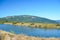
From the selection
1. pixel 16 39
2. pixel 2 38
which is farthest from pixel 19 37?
pixel 2 38

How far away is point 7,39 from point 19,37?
0.46 metres

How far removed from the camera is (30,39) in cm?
739

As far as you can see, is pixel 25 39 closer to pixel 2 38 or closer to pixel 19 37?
pixel 19 37

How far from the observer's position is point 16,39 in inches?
277

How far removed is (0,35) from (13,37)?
0.60 metres

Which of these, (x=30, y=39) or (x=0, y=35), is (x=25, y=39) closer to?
(x=30, y=39)

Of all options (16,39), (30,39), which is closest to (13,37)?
(16,39)

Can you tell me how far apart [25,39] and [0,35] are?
3.35ft

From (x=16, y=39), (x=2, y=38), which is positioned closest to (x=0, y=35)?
(x=2, y=38)

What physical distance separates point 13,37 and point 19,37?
0.76ft

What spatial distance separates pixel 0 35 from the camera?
24.3ft

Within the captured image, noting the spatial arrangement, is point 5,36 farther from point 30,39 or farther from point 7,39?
point 30,39

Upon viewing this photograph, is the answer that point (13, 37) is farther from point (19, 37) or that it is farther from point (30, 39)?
point (30, 39)

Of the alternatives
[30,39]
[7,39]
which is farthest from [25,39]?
[7,39]
